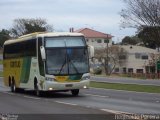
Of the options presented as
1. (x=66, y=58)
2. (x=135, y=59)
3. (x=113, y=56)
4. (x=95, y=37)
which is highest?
(x=95, y=37)

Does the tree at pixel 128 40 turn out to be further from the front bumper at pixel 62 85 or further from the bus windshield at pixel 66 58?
the front bumper at pixel 62 85

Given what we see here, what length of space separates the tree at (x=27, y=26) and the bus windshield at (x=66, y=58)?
10035 cm

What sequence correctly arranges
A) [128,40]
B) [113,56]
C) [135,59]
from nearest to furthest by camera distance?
1. [113,56]
2. [135,59]
3. [128,40]

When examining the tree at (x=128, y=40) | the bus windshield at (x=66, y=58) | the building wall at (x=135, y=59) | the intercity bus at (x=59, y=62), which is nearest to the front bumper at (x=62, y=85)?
the intercity bus at (x=59, y=62)

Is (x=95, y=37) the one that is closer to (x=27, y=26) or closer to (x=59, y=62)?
(x=27, y=26)

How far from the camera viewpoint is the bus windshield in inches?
999

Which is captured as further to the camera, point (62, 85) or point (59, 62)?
point (59, 62)

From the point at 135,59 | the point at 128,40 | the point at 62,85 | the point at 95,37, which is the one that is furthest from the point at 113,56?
the point at 62,85

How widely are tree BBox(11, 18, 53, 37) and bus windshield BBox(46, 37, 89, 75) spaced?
329 feet

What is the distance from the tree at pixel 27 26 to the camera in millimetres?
127625

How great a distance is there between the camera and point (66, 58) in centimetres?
2545

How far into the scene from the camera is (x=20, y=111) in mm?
17859

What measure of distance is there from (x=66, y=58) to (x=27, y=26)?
104 m

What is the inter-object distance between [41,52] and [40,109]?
6.94 meters
